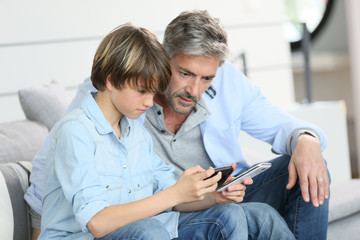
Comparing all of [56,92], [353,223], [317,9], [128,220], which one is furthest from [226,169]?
[317,9]

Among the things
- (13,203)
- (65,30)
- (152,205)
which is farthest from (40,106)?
(65,30)

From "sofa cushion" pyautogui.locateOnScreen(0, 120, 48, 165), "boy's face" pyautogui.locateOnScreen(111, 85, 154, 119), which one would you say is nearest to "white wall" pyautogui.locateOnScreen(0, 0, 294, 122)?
"sofa cushion" pyautogui.locateOnScreen(0, 120, 48, 165)

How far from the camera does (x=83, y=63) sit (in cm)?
315

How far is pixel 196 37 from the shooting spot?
69.3 inches

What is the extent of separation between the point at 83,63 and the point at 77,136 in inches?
74.4

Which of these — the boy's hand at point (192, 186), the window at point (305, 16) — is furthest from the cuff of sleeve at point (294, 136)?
the window at point (305, 16)

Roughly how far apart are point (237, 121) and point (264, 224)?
58 centimetres

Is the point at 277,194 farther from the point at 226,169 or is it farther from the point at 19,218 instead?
the point at 19,218

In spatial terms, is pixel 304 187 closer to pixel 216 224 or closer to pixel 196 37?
pixel 216 224

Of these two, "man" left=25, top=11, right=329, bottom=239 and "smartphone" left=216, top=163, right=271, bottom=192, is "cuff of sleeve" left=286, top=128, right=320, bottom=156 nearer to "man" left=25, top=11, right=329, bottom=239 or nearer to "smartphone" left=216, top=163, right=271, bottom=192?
"man" left=25, top=11, right=329, bottom=239

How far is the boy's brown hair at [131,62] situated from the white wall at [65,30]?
67.5 inches

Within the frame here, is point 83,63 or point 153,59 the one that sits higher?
point 153,59

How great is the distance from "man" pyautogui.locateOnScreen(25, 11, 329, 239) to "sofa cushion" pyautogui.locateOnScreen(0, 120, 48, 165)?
7.8 inches

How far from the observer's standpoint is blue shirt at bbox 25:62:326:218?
1901 millimetres
